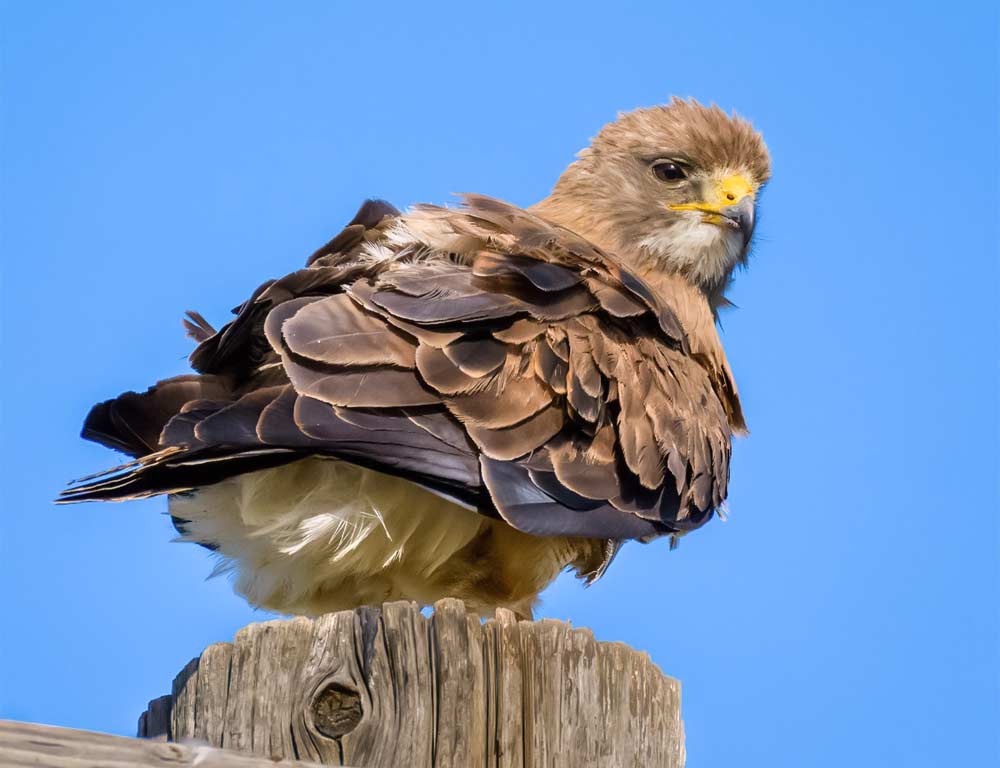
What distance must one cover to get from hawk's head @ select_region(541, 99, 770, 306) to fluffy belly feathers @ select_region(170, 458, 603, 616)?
1491 millimetres

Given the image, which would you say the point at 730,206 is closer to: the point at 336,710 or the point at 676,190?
the point at 676,190

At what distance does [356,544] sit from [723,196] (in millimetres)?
2318

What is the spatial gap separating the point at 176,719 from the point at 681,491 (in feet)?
6.03

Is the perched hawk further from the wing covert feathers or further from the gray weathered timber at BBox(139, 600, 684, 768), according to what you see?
the gray weathered timber at BBox(139, 600, 684, 768)

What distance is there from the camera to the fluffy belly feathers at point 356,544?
3.77 m

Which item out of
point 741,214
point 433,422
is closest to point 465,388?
point 433,422

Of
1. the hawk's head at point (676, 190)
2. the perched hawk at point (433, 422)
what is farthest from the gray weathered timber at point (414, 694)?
the hawk's head at point (676, 190)

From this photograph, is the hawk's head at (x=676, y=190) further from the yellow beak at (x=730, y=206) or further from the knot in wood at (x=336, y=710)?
the knot in wood at (x=336, y=710)

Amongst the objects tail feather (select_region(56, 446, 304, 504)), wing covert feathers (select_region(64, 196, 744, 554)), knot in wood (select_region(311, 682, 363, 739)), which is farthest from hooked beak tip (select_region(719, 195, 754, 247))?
knot in wood (select_region(311, 682, 363, 739))

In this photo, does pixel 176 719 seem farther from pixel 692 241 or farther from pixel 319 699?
pixel 692 241

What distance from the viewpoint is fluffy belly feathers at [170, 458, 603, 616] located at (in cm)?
377

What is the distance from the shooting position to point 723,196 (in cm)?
530

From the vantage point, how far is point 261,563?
4.18 metres

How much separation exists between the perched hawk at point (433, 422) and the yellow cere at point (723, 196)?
79cm
